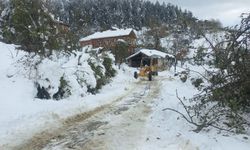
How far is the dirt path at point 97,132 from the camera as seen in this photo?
26.1 ft

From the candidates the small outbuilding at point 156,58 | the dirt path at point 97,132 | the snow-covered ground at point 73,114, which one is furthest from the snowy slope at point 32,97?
the small outbuilding at point 156,58

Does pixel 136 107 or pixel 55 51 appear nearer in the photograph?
pixel 136 107

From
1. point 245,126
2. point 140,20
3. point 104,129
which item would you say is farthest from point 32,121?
point 140,20

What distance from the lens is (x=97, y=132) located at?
30.6 feet

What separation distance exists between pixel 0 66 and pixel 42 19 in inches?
117

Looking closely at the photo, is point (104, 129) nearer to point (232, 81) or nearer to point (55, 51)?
point (232, 81)

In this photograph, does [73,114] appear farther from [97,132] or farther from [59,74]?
[59,74]

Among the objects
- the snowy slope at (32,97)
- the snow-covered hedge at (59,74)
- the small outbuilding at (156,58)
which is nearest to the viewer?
the snowy slope at (32,97)

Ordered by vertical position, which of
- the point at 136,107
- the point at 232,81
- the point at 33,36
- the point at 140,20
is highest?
the point at 140,20

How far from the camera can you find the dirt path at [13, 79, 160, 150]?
7.97m

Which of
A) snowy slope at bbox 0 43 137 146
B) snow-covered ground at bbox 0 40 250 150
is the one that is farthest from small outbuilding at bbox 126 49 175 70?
snow-covered ground at bbox 0 40 250 150

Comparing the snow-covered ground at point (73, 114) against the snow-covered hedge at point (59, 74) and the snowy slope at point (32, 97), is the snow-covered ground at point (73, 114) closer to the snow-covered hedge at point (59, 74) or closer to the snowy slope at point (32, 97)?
the snowy slope at point (32, 97)

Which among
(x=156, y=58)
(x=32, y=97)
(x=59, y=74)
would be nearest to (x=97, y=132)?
(x=32, y=97)

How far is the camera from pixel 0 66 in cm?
1612
